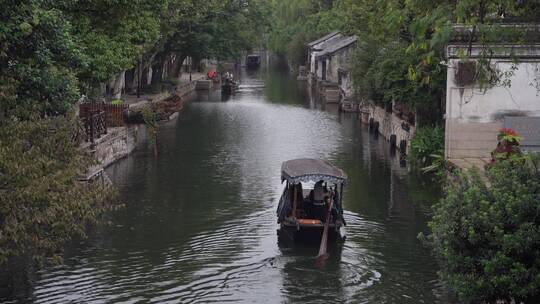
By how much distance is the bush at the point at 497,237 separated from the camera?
14.3m

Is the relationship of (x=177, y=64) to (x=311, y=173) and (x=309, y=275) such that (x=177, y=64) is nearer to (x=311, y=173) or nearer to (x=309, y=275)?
(x=311, y=173)

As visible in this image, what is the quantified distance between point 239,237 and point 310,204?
2.16 m

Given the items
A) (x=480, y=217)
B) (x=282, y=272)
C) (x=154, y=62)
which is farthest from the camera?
(x=154, y=62)

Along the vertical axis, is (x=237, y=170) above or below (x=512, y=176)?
below

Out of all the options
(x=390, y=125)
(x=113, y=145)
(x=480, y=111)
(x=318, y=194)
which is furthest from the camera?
(x=390, y=125)

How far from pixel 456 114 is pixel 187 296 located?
54.2ft

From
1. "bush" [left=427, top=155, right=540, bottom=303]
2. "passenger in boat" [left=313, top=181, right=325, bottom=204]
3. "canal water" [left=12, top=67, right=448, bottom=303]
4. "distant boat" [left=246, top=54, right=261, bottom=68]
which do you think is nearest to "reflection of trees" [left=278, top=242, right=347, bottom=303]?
"canal water" [left=12, top=67, right=448, bottom=303]

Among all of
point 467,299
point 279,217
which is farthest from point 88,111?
point 467,299

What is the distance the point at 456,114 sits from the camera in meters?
33.2

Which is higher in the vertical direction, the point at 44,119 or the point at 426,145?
the point at 44,119

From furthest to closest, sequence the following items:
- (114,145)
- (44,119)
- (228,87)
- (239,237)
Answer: (228,87), (114,145), (239,237), (44,119)

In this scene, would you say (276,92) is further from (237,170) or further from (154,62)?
(237,170)

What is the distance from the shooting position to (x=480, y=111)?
3319 centimetres

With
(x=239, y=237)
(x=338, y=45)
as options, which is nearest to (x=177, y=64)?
(x=338, y=45)
